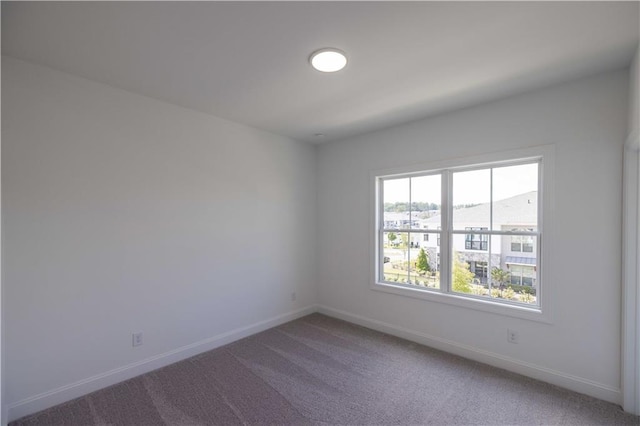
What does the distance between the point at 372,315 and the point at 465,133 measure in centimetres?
245

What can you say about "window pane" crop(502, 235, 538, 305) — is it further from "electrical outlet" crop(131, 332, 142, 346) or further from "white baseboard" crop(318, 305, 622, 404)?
"electrical outlet" crop(131, 332, 142, 346)

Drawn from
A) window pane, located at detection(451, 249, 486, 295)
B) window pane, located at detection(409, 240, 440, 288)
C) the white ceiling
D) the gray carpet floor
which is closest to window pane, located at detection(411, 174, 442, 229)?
window pane, located at detection(409, 240, 440, 288)

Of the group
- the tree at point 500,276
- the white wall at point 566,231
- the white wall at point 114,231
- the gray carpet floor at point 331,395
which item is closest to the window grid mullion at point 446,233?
the white wall at point 566,231

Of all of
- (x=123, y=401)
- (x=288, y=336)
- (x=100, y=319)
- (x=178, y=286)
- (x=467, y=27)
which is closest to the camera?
(x=467, y=27)

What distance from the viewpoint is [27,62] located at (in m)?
2.15

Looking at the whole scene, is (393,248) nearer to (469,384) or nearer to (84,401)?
(469,384)

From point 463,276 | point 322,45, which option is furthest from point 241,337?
point 322,45

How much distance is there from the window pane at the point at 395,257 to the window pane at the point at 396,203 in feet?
0.46

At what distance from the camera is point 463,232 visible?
317 cm

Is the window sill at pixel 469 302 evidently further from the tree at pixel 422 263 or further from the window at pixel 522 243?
the window at pixel 522 243

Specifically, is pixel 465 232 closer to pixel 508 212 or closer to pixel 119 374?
pixel 508 212

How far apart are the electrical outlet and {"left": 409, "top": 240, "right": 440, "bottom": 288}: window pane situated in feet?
9.66

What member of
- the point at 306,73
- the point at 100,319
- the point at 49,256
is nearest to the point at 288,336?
the point at 100,319

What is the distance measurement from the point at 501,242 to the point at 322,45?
2.49 meters
